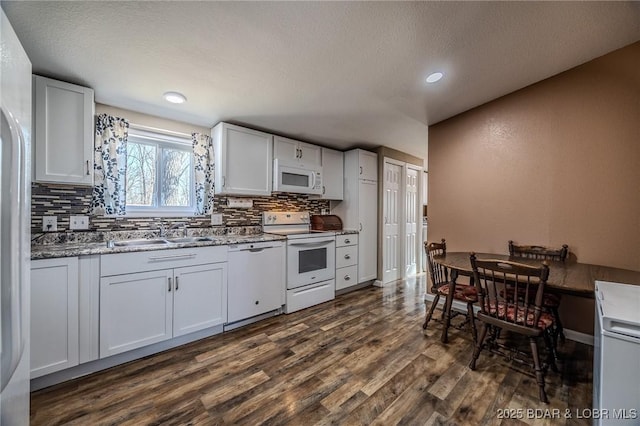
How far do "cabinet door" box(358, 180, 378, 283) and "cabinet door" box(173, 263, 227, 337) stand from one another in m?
2.04

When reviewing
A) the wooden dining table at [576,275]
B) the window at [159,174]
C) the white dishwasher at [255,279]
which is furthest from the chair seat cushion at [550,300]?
the window at [159,174]

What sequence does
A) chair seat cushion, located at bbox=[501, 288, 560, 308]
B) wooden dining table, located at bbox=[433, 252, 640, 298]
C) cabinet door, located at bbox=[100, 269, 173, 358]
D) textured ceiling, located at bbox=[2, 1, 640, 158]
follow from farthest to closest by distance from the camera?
chair seat cushion, located at bbox=[501, 288, 560, 308] → cabinet door, located at bbox=[100, 269, 173, 358] → wooden dining table, located at bbox=[433, 252, 640, 298] → textured ceiling, located at bbox=[2, 1, 640, 158]

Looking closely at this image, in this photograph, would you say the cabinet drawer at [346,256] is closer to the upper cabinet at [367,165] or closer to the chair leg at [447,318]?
the upper cabinet at [367,165]

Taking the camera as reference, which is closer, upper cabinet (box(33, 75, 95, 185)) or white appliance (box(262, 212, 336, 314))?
upper cabinet (box(33, 75, 95, 185))

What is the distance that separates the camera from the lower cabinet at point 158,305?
6.07 ft

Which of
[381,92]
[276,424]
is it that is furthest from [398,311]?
[381,92]

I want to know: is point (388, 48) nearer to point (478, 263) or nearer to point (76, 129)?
point (478, 263)

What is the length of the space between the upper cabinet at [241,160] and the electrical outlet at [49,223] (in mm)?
1313

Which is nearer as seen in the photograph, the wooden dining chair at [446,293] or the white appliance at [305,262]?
the wooden dining chair at [446,293]

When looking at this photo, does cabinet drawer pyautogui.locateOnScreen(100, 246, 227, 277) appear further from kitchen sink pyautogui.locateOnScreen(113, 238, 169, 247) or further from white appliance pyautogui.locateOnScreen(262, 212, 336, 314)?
white appliance pyautogui.locateOnScreen(262, 212, 336, 314)

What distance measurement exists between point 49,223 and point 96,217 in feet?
0.96

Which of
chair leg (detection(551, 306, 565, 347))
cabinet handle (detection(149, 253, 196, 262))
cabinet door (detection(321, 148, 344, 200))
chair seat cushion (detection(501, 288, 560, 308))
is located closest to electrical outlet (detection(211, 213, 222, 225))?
cabinet handle (detection(149, 253, 196, 262))

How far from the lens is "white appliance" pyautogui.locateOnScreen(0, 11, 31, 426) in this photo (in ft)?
2.52

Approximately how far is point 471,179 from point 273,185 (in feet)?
7.69
